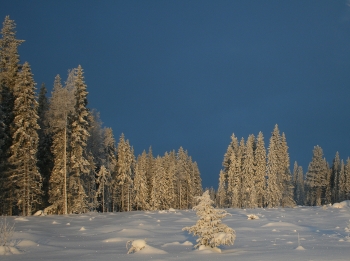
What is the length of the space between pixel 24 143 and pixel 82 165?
248 inches

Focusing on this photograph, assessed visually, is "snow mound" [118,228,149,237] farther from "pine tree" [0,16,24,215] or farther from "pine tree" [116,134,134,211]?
"pine tree" [116,134,134,211]

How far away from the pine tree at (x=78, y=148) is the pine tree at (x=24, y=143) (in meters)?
3.74

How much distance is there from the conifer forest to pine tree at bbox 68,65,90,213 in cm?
10

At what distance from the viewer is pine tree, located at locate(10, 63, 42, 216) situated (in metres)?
31.6

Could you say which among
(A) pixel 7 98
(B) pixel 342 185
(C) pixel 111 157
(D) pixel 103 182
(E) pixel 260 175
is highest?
(A) pixel 7 98

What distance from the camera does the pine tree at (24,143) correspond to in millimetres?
31578

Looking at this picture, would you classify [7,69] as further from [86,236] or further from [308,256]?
[308,256]

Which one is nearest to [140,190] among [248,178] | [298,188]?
[248,178]

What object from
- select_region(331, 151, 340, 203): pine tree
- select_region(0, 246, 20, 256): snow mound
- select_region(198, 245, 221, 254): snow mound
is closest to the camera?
select_region(0, 246, 20, 256): snow mound

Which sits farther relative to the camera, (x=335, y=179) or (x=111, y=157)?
(x=335, y=179)

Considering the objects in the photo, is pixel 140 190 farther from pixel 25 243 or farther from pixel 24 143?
pixel 25 243

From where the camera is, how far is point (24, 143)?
32.2m

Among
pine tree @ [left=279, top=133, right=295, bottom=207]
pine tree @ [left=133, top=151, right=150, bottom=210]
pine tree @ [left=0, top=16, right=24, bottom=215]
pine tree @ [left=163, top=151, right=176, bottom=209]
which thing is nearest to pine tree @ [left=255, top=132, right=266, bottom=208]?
pine tree @ [left=279, top=133, right=295, bottom=207]

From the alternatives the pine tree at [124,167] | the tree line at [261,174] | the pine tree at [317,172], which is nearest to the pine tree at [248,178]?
the tree line at [261,174]
